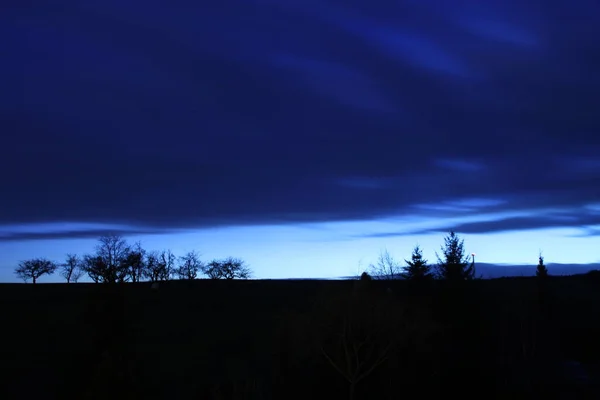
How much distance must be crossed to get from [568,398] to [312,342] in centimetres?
1982

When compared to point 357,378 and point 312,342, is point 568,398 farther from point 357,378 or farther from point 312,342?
point 312,342

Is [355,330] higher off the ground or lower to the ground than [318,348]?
higher

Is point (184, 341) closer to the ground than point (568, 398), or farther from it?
farther from it

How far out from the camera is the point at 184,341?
200ft

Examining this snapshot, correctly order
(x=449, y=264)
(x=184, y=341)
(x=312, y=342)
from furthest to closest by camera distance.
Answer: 1. (x=184, y=341)
2. (x=449, y=264)
3. (x=312, y=342)

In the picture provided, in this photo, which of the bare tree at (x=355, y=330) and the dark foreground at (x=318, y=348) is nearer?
the dark foreground at (x=318, y=348)

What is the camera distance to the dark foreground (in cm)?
3969

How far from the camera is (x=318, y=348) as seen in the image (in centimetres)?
4012

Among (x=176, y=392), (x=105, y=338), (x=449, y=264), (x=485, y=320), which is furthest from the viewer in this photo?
(x=449, y=264)

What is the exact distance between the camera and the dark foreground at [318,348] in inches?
1563

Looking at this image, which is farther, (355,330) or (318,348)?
(355,330)

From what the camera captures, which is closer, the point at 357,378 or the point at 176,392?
the point at 357,378

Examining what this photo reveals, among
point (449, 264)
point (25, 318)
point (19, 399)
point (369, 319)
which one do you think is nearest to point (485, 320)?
point (449, 264)

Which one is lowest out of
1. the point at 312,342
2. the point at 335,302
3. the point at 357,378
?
the point at 357,378
